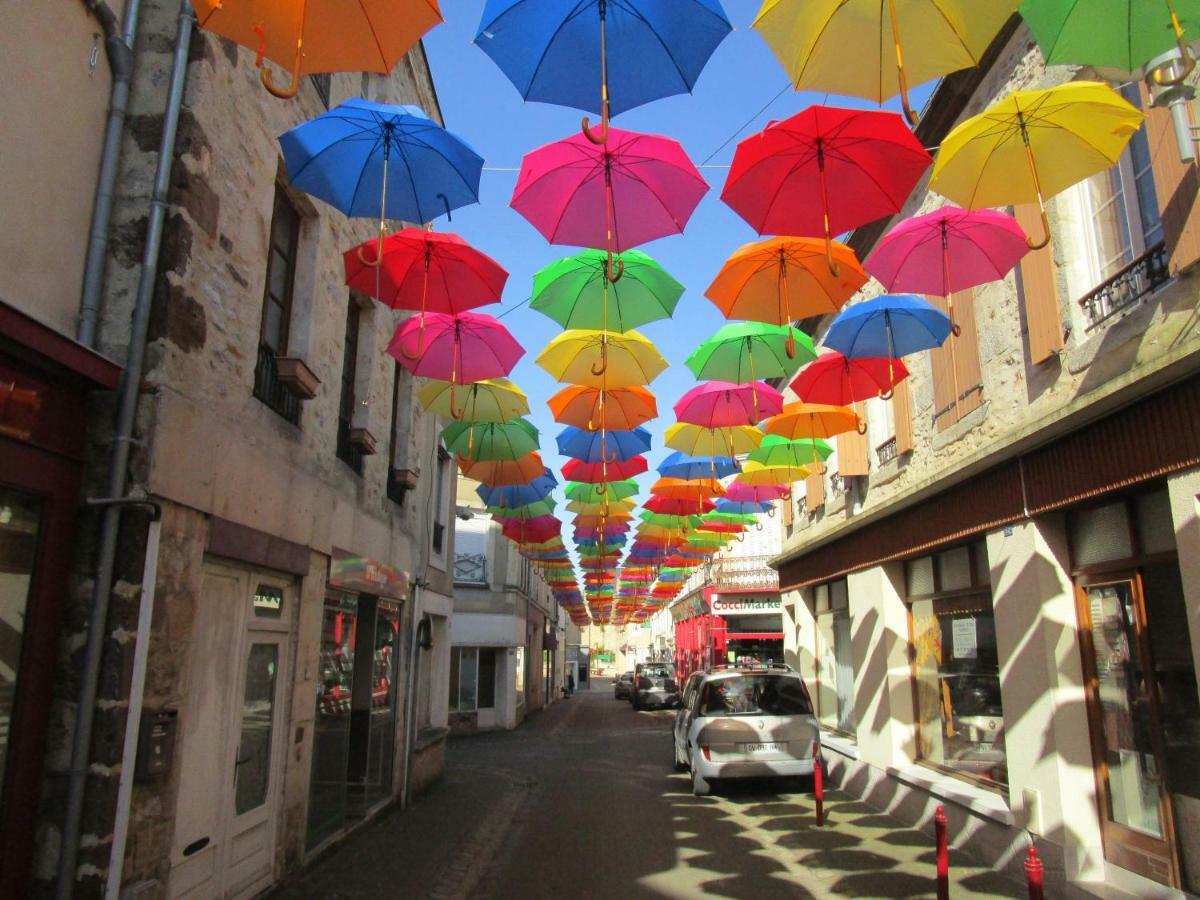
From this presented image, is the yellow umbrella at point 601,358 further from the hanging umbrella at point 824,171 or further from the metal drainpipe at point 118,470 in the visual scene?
the metal drainpipe at point 118,470

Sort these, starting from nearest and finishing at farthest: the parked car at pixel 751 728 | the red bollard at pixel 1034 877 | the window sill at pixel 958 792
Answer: the red bollard at pixel 1034 877 < the window sill at pixel 958 792 < the parked car at pixel 751 728

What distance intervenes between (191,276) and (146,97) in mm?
1231

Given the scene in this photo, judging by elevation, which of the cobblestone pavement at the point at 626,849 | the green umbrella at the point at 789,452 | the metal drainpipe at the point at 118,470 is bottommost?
the cobblestone pavement at the point at 626,849

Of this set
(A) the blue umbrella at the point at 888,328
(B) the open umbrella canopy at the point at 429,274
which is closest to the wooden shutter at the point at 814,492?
(A) the blue umbrella at the point at 888,328

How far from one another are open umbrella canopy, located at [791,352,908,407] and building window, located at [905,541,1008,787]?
217 centimetres

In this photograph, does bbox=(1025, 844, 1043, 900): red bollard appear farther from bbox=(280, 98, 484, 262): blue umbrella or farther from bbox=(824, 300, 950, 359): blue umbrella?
bbox=(280, 98, 484, 262): blue umbrella

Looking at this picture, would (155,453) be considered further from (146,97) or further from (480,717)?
(480,717)

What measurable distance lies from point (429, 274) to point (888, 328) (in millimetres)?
4525

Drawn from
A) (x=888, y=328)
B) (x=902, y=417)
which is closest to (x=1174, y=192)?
(x=888, y=328)

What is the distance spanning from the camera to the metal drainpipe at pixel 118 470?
14.6 feet

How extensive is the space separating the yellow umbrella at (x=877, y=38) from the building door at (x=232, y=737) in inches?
214

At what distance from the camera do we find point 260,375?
23.0 feet

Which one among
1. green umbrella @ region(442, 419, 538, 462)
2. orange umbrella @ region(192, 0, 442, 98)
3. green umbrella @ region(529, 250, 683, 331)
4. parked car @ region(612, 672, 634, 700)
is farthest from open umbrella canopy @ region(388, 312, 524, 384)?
parked car @ region(612, 672, 634, 700)

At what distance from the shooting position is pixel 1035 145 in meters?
5.47
